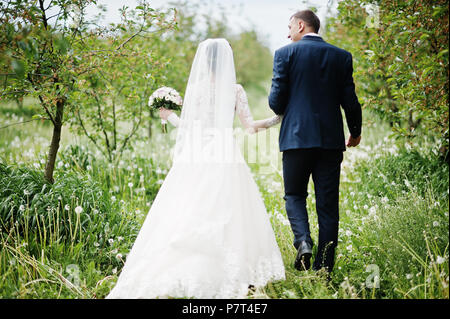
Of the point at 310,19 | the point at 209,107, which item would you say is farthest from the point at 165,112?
the point at 310,19

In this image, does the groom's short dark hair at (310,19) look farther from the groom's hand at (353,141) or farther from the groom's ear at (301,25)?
the groom's hand at (353,141)

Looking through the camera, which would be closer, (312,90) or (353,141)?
(312,90)

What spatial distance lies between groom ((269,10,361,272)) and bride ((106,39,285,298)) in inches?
13.1

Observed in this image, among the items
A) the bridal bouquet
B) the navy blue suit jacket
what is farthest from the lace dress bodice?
the navy blue suit jacket

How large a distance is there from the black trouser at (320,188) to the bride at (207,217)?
11.9 inches

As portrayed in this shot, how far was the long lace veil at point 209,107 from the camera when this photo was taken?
11.4ft

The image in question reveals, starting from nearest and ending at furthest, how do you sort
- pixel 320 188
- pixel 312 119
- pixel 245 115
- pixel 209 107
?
pixel 312 119 → pixel 320 188 → pixel 209 107 → pixel 245 115

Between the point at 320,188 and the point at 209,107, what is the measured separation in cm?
121

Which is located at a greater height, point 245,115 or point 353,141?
point 245,115

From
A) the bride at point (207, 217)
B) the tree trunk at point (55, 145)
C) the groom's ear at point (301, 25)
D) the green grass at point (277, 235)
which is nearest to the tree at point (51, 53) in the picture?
the tree trunk at point (55, 145)

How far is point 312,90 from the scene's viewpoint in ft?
10.8

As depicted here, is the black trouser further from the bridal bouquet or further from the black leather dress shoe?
the bridal bouquet

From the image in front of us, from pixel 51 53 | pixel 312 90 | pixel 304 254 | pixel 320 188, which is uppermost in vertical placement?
pixel 51 53

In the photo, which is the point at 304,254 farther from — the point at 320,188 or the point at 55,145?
the point at 55,145
